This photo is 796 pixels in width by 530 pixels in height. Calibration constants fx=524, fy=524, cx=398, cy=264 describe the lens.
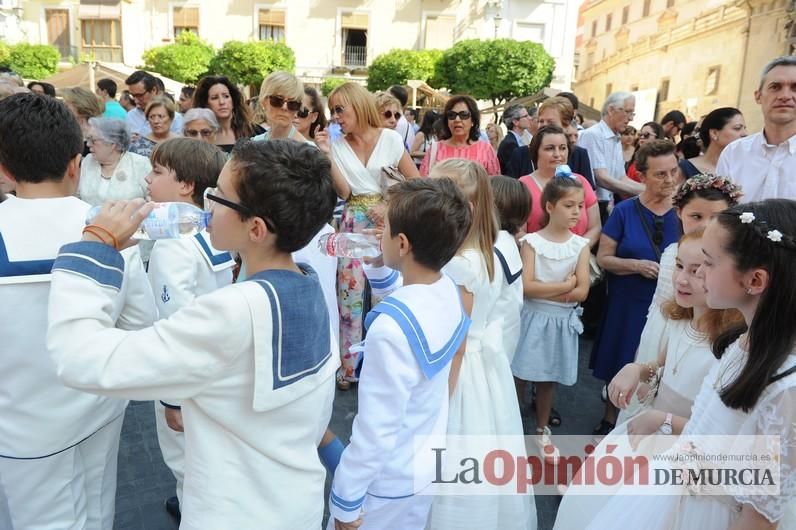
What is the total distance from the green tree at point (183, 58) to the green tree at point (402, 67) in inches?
382

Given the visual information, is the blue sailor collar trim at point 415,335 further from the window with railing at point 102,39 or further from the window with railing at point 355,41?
the window with railing at point 102,39

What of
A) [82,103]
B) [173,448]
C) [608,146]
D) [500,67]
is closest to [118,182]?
[82,103]

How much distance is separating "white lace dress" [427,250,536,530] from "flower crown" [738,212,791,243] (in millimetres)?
1079

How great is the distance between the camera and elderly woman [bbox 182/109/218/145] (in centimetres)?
426

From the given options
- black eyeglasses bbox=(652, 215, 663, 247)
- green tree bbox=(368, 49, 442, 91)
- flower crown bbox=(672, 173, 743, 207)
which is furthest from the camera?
green tree bbox=(368, 49, 442, 91)

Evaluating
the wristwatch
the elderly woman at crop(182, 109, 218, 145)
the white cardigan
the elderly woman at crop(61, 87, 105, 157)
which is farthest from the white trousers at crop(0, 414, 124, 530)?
the elderly woman at crop(61, 87, 105, 157)

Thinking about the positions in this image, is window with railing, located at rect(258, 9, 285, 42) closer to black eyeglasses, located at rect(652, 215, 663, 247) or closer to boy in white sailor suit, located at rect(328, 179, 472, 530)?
black eyeglasses, located at rect(652, 215, 663, 247)

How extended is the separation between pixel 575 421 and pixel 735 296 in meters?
2.45

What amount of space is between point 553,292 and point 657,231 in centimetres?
87

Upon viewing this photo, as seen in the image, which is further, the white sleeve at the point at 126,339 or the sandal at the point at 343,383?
the sandal at the point at 343,383

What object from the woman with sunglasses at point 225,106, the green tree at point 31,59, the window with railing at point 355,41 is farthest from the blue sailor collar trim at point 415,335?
the window with railing at point 355,41

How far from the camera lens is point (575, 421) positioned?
3791 mm

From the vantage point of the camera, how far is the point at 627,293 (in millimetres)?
3580

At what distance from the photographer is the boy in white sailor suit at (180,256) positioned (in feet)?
7.34
